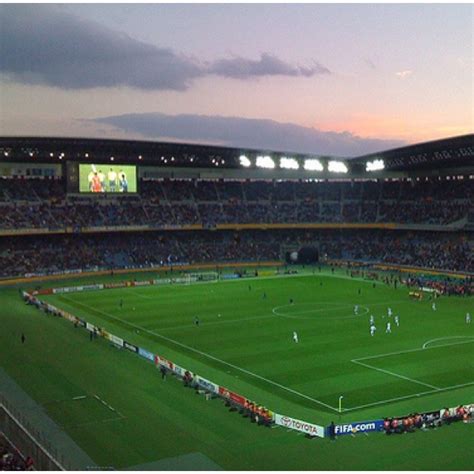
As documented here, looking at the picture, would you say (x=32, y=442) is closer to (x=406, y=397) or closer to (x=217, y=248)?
(x=406, y=397)

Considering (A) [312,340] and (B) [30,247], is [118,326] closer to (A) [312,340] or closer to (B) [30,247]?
(A) [312,340]

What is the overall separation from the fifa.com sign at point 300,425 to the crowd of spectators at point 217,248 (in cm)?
5293

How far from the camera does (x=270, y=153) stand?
93.9 m

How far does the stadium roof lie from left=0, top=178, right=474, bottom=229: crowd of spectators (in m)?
3.99

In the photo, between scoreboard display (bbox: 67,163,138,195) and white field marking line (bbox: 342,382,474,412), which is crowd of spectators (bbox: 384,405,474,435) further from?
scoreboard display (bbox: 67,163,138,195)

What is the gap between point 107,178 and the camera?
285 ft

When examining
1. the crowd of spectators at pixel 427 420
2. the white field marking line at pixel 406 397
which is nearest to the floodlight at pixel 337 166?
the white field marking line at pixel 406 397

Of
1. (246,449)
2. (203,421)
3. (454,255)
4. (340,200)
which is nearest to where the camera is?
(246,449)

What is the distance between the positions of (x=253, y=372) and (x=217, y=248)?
58189 mm

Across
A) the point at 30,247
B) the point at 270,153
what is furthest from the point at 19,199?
the point at 270,153

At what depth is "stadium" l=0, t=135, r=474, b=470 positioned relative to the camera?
2559 centimetres

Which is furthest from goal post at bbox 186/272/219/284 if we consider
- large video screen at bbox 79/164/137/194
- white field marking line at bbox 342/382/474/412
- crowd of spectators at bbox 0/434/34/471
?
crowd of spectators at bbox 0/434/34/471

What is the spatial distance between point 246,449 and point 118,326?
25.5 m

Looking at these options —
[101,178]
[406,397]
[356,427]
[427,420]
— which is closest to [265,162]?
[101,178]
